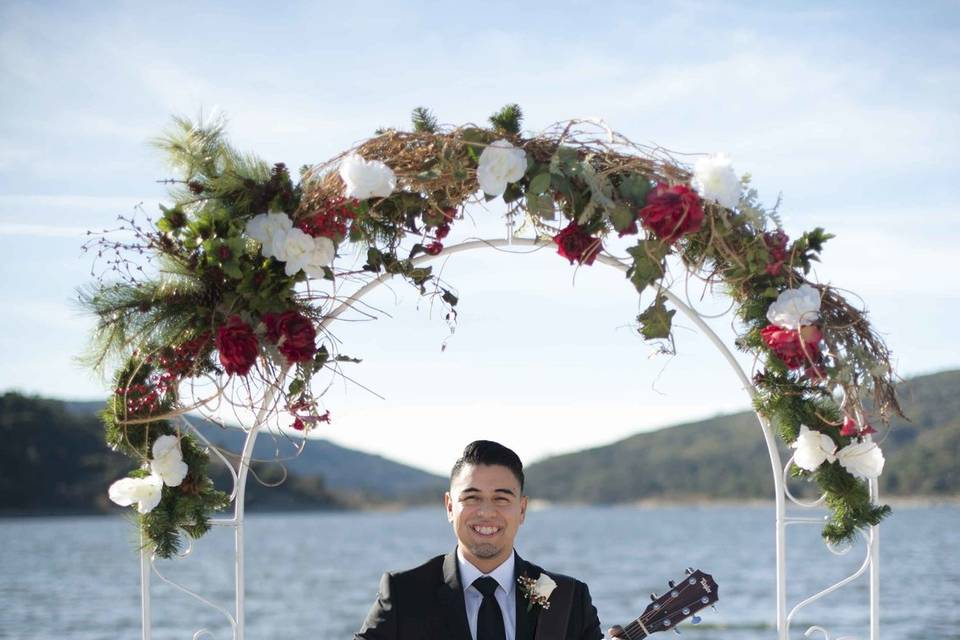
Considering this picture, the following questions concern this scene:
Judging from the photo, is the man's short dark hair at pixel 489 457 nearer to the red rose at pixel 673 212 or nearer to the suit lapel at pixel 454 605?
the suit lapel at pixel 454 605

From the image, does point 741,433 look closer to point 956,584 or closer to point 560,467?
point 560,467

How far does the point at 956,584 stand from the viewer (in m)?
36.1

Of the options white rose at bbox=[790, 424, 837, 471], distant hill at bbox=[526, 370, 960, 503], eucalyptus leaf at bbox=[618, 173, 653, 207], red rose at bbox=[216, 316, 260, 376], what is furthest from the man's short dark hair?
distant hill at bbox=[526, 370, 960, 503]

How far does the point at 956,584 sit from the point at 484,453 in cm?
3595

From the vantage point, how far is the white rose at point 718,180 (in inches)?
178

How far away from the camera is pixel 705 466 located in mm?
81938

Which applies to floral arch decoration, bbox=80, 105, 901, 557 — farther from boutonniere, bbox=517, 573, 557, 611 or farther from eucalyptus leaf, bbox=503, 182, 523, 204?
boutonniere, bbox=517, 573, 557, 611

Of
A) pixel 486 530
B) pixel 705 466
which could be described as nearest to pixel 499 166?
pixel 486 530

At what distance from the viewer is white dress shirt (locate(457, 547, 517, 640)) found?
166 inches

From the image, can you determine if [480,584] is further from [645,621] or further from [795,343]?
[795,343]

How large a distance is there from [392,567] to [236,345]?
4424 cm

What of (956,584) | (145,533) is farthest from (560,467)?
(145,533)

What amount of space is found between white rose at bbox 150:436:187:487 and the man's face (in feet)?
4.01

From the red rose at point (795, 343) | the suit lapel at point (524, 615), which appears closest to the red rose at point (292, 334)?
the suit lapel at point (524, 615)
